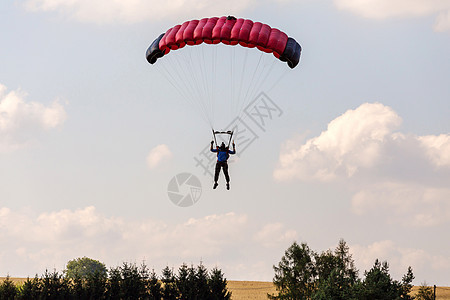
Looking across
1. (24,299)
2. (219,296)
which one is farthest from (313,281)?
(24,299)

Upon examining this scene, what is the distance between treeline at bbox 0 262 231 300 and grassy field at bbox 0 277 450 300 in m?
32.3

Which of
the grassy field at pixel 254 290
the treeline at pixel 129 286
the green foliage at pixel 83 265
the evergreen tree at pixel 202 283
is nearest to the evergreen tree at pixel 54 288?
the treeline at pixel 129 286

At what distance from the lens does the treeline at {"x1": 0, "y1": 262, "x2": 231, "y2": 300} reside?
122 feet

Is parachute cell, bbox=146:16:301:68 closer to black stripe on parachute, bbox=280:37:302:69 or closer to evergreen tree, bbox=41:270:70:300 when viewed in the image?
black stripe on parachute, bbox=280:37:302:69

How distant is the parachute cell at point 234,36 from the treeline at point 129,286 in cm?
1316

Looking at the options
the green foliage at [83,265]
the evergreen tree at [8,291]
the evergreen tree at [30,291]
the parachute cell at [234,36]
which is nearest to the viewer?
the parachute cell at [234,36]

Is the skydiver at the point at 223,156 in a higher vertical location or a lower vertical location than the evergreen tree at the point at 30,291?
higher

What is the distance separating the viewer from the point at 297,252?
47.4m

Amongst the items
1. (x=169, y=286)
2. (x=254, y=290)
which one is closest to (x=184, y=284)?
(x=169, y=286)

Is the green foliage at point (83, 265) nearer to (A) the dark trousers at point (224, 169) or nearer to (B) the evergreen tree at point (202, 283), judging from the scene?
(B) the evergreen tree at point (202, 283)

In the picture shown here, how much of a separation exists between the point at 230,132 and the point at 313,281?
20855mm

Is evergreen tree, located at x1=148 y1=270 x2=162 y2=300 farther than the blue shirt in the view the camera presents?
Yes

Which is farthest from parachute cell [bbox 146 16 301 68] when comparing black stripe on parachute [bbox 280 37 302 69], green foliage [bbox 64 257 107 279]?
green foliage [bbox 64 257 107 279]

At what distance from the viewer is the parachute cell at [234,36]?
3039 cm
